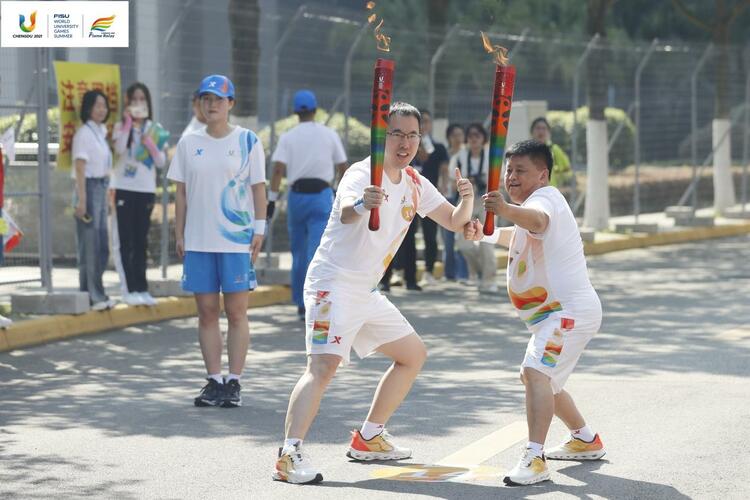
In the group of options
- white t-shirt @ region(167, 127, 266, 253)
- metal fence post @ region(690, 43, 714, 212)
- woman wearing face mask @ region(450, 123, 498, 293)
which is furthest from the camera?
metal fence post @ region(690, 43, 714, 212)

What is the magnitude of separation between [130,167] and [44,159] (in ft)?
2.42

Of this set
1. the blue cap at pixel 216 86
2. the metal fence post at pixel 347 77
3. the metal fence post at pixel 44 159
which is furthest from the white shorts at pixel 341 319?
the metal fence post at pixel 347 77

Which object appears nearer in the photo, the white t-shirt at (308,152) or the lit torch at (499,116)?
the lit torch at (499,116)

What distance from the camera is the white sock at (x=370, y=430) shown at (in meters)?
7.15

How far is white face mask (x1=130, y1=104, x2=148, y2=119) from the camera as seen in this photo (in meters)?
12.6

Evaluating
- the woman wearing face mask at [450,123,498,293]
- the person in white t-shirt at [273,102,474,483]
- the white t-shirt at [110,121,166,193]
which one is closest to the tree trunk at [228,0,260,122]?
the woman wearing face mask at [450,123,498,293]

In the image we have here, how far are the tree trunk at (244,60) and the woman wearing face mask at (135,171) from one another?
2565 millimetres

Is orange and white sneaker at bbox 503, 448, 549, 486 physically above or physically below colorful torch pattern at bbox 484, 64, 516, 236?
below

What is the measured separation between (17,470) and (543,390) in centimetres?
250

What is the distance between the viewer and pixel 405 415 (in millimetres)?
8352

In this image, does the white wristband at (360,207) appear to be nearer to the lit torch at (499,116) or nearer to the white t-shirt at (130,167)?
the lit torch at (499,116)

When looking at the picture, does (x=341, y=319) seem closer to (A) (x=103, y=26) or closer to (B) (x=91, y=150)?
(B) (x=91, y=150)

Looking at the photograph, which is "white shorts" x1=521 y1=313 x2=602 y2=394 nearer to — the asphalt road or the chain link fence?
the asphalt road

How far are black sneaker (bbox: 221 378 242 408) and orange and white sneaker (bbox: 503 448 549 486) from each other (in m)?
2.54
